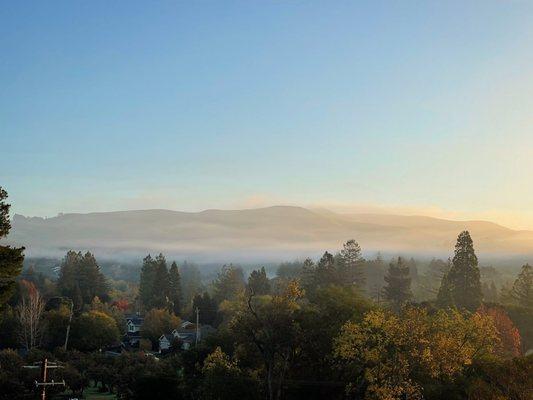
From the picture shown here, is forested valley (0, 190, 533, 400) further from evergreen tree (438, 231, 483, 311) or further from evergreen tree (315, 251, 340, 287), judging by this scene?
evergreen tree (315, 251, 340, 287)

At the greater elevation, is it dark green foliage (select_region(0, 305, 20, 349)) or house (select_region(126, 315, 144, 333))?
dark green foliage (select_region(0, 305, 20, 349))

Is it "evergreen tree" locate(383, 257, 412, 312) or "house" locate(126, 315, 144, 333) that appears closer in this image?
"evergreen tree" locate(383, 257, 412, 312)

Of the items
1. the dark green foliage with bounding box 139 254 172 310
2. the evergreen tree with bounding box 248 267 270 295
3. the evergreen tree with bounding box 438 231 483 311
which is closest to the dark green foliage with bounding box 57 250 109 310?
the dark green foliage with bounding box 139 254 172 310

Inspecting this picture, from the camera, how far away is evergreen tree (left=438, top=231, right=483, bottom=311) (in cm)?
6888

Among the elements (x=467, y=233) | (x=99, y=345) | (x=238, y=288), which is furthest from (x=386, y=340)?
(x=238, y=288)

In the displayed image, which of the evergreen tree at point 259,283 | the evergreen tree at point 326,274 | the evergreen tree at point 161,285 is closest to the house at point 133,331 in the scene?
the evergreen tree at point 161,285

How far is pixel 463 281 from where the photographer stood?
229 ft

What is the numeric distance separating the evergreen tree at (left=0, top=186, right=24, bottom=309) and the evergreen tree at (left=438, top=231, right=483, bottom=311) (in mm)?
55545

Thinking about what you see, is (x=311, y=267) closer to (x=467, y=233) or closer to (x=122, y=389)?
(x=467, y=233)

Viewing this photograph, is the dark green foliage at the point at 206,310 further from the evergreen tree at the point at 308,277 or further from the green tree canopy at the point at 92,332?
the green tree canopy at the point at 92,332

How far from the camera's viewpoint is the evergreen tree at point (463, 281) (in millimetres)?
68875

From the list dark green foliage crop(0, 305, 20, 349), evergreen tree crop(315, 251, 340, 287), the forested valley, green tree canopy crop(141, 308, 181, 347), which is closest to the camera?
the forested valley

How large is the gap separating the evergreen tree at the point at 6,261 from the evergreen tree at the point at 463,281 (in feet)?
182

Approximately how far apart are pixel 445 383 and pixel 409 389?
2.91 m
